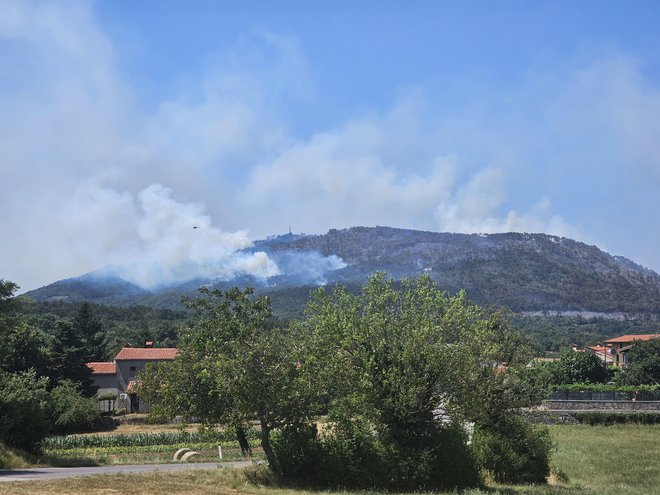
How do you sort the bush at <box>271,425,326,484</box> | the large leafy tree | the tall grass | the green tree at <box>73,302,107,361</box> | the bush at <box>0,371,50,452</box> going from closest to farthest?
the large leafy tree → the bush at <box>271,425,326,484</box> → the bush at <box>0,371,50,452</box> → the tall grass → the green tree at <box>73,302,107,361</box>

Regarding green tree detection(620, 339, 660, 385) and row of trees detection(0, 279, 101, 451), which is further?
green tree detection(620, 339, 660, 385)

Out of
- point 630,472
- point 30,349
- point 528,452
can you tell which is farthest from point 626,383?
point 30,349

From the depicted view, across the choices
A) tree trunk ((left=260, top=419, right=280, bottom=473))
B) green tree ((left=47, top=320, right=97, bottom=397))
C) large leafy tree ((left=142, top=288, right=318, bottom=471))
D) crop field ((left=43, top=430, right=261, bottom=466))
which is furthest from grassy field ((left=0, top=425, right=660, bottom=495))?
green tree ((left=47, top=320, right=97, bottom=397))

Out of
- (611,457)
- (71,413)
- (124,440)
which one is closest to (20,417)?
(124,440)

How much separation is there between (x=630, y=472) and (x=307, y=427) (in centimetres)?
2201

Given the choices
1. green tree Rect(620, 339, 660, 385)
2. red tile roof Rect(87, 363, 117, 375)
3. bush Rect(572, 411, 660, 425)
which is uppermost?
red tile roof Rect(87, 363, 117, 375)

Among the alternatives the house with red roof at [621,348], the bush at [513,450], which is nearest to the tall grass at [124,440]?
the bush at [513,450]

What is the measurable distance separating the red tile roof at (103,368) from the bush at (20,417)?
65963mm

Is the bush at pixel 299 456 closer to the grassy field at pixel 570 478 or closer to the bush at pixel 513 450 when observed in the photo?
the grassy field at pixel 570 478

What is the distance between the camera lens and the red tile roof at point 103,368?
10506 cm

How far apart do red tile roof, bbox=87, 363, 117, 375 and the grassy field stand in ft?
214

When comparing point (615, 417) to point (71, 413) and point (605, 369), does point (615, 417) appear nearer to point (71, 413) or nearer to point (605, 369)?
point (605, 369)

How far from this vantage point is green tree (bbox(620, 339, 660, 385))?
101312 millimetres

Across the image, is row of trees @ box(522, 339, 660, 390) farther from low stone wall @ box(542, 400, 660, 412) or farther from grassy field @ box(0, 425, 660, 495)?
grassy field @ box(0, 425, 660, 495)
